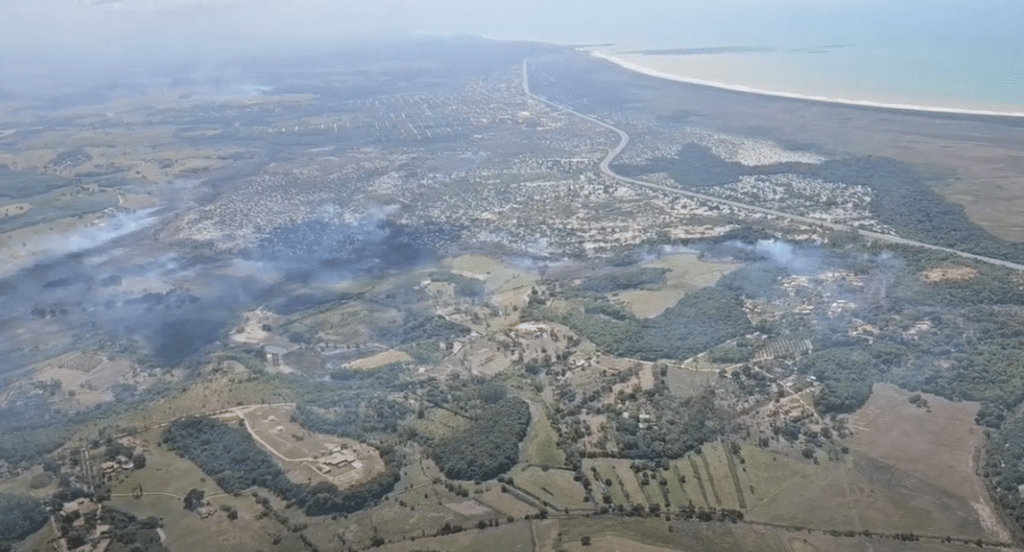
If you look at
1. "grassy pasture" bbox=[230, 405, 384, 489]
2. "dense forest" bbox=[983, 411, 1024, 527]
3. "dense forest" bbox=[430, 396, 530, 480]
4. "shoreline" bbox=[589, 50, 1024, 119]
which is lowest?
"grassy pasture" bbox=[230, 405, 384, 489]

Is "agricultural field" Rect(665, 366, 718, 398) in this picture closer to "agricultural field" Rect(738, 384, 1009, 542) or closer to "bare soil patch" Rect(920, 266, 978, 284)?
"agricultural field" Rect(738, 384, 1009, 542)

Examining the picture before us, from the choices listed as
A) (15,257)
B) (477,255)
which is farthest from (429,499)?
(15,257)

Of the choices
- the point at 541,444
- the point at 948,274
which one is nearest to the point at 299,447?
the point at 541,444

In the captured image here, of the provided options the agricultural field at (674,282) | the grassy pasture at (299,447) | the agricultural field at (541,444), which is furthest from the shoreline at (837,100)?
the grassy pasture at (299,447)

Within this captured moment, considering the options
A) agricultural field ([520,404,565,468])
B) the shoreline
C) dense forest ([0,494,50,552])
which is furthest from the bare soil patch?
the shoreline

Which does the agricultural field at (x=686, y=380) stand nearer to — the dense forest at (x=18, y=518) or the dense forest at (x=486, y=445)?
the dense forest at (x=486, y=445)
